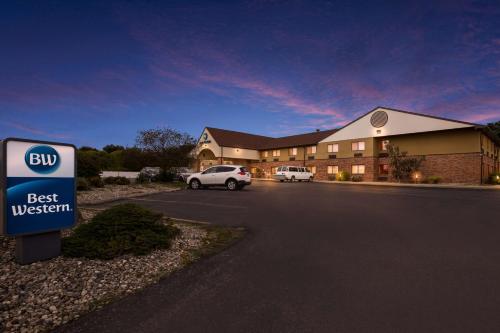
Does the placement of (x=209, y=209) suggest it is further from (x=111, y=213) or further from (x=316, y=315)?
(x=316, y=315)

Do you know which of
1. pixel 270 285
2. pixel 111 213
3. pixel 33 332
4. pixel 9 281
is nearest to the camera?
pixel 33 332

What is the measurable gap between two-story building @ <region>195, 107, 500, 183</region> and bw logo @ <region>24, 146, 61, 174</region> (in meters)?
35.7

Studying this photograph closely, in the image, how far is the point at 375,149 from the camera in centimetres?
3644

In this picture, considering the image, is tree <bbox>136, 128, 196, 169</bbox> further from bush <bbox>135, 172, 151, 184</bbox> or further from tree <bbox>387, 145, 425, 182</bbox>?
tree <bbox>387, 145, 425, 182</bbox>

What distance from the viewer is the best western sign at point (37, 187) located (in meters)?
3.73

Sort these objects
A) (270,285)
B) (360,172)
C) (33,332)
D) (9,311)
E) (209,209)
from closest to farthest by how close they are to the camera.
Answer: (33,332)
(9,311)
(270,285)
(209,209)
(360,172)

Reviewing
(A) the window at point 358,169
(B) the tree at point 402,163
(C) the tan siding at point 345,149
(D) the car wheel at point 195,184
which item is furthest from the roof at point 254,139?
(D) the car wheel at point 195,184

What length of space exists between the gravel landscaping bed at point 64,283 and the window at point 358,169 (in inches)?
1440

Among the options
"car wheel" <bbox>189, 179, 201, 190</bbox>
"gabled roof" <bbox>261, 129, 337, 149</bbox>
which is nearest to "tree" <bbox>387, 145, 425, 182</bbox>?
"gabled roof" <bbox>261, 129, 337, 149</bbox>

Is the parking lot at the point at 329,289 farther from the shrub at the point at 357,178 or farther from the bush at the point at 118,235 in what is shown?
the shrub at the point at 357,178

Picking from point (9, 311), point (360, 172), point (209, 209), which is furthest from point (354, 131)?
point (9, 311)

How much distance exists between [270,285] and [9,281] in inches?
133

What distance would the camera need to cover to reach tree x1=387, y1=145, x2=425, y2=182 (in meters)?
31.7

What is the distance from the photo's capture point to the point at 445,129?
98.6ft
